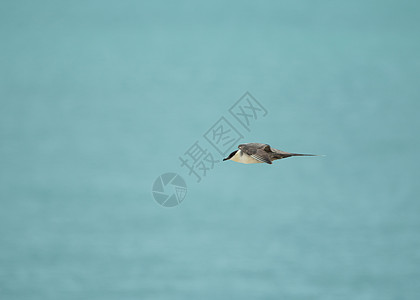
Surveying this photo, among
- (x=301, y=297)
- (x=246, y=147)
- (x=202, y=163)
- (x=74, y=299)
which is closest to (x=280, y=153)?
(x=246, y=147)

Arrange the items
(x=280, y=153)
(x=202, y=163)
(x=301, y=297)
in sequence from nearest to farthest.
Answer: (x=202, y=163), (x=280, y=153), (x=301, y=297)

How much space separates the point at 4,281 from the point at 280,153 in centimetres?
1832

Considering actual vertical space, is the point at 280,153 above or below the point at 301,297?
below

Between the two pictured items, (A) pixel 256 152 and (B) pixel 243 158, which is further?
(B) pixel 243 158

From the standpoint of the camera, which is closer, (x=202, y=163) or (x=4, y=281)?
(x=202, y=163)

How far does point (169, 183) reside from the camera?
4980 millimetres

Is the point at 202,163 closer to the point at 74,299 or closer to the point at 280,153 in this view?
the point at 280,153

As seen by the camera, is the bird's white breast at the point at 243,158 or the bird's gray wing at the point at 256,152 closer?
the bird's gray wing at the point at 256,152

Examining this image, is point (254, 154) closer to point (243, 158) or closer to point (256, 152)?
point (256, 152)

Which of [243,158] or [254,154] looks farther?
[243,158]

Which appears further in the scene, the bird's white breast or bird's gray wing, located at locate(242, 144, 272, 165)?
the bird's white breast

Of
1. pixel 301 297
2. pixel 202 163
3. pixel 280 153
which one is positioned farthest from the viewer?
pixel 301 297

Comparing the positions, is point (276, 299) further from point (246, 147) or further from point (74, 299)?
point (246, 147)

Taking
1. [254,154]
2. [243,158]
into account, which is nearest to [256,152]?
[254,154]
